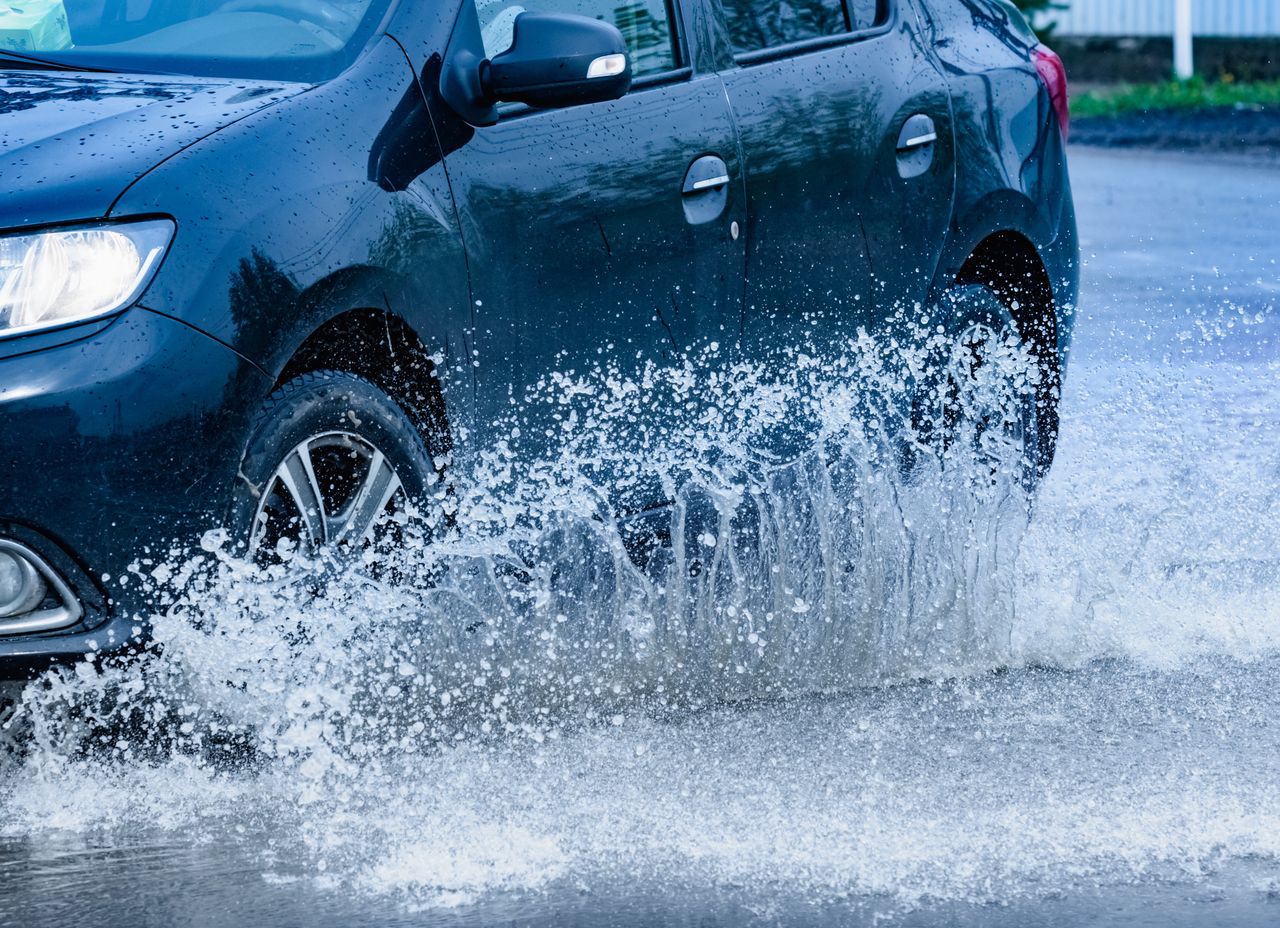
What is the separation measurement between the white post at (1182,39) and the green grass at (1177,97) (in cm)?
32

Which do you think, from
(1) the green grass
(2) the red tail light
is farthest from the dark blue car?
(1) the green grass

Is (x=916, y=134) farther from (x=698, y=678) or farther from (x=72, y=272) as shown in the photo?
(x=72, y=272)

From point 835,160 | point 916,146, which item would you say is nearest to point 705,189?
point 835,160

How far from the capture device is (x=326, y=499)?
445 cm

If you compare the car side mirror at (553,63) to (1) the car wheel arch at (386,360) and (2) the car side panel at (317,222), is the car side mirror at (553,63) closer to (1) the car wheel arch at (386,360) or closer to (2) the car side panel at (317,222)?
(2) the car side panel at (317,222)

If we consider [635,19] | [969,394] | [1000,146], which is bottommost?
[969,394]

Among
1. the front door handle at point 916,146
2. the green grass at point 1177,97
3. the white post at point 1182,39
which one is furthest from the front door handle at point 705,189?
the white post at point 1182,39

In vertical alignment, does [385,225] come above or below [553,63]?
below

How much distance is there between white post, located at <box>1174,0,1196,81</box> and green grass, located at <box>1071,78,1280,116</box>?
0.32 meters

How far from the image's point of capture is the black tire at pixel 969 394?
6.07 metres

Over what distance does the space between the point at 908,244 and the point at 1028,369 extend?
2.66 feet

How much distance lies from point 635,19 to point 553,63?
0.72m

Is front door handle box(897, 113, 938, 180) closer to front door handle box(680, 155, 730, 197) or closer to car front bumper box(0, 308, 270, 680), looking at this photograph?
front door handle box(680, 155, 730, 197)

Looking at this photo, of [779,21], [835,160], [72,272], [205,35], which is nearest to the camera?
[72,272]
